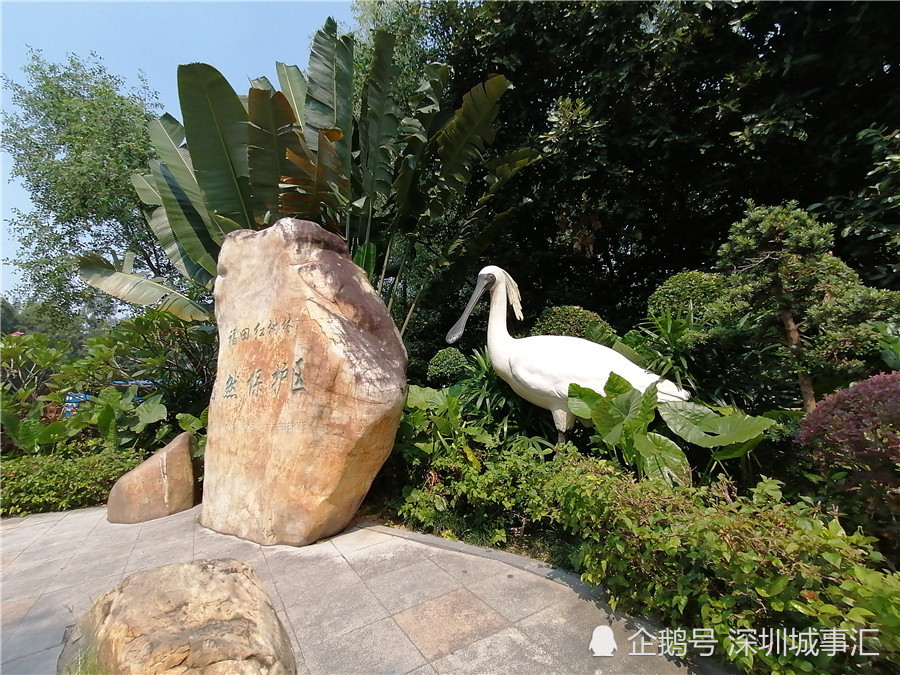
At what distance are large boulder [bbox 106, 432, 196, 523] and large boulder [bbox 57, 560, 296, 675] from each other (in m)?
2.34

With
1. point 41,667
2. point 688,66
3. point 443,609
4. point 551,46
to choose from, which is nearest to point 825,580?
point 443,609

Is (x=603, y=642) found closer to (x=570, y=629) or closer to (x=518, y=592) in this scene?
(x=570, y=629)

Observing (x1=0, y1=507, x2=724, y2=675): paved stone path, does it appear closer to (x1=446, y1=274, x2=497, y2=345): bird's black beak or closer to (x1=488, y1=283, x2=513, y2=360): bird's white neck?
(x1=488, y1=283, x2=513, y2=360): bird's white neck

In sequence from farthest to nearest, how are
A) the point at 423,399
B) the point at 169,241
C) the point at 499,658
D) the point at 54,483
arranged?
the point at 169,241 < the point at 54,483 < the point at 423,399 < the point at 499,658

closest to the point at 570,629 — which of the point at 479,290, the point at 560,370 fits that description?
the point at 560,370

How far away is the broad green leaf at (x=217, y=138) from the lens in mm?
4918

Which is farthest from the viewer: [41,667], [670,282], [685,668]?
[670,282]

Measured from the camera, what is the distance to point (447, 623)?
2.23 metres

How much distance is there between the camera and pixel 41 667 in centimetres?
210

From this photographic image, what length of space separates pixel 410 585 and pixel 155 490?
3.08 m

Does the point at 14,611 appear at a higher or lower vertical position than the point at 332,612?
lower

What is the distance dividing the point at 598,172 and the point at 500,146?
5.31 ft

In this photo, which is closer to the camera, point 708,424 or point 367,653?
point 367,653

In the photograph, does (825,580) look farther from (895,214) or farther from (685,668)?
(895,214)
